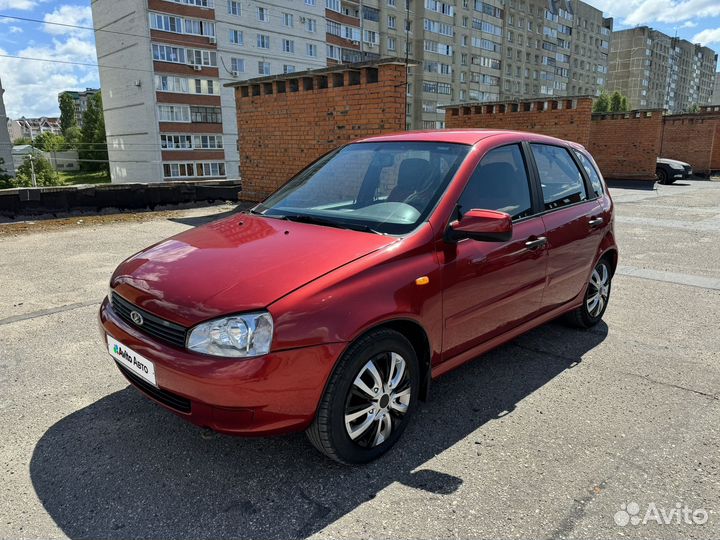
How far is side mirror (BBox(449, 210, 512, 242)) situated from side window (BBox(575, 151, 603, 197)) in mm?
2161

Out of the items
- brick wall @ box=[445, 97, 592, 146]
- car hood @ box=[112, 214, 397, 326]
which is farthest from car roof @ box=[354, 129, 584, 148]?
brick wall @ box=[445, 97, 592, 146]

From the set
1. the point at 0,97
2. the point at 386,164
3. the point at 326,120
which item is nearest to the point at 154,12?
the point at 0,97

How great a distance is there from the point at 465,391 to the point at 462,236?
1.21 meters

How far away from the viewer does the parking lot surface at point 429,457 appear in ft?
7.31

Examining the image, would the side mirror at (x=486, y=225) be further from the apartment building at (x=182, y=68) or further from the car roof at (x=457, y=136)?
the apartment building at (x=182, y=68)

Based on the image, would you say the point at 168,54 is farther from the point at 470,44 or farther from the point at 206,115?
the point at 470,44

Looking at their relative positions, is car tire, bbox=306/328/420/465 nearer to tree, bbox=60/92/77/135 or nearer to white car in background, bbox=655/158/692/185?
white car in background, bbox=655/158/692/185

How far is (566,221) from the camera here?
388cm

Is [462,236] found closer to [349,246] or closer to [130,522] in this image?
[349,246]

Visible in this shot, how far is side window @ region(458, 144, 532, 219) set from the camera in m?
3.17

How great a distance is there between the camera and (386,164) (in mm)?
3545

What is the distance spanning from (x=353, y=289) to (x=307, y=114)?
8.37 m

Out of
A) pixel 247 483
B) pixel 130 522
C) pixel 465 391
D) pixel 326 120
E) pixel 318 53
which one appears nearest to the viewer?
pixel 130 522

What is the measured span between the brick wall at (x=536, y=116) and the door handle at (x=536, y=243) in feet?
43.9
